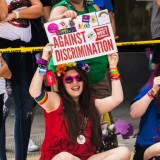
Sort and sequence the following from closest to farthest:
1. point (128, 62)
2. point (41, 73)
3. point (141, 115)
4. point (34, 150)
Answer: point (41, 73) < point (141, 115) < point (34, 150) < point (128, 62)

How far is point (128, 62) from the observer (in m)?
9.53

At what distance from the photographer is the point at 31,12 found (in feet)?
15.0

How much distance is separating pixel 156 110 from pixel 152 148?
0.29 meters

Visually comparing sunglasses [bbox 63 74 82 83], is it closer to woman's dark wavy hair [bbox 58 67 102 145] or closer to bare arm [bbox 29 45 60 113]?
woman's dark wavy hair [bbox 58 67 102 145]

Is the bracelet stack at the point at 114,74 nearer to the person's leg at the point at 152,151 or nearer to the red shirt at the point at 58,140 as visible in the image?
the red shirt at the point at 58,140

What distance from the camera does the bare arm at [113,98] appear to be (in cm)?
429

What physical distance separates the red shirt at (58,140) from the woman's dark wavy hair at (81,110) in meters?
0.04

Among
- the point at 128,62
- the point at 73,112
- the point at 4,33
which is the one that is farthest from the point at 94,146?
the point at 128,62

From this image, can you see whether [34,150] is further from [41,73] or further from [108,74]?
[41,73]

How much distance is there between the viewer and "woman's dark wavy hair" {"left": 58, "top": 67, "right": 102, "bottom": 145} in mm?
4223

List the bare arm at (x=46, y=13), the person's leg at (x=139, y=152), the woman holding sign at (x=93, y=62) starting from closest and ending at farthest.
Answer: the woman holding sign at (x=93, y=62)
the person's leg at (x=139, y=152)
the bare arm at (x=46, y=13)

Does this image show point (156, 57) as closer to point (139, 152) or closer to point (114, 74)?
point (114, 74)

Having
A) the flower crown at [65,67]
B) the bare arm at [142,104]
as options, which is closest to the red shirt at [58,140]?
the flower crown at [65,67]

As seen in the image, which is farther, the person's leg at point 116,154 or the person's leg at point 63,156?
the person's leg at point 116,154
